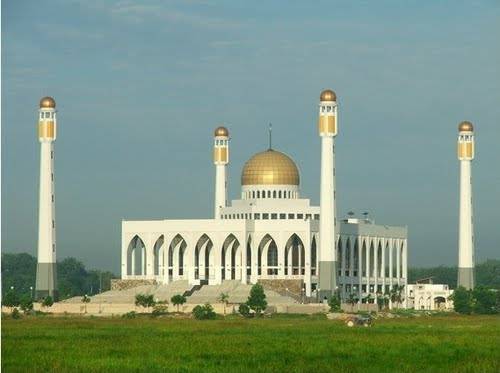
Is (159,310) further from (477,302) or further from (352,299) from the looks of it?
(477,302)

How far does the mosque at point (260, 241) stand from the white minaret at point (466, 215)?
6868 mm

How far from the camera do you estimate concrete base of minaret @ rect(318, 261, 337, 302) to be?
104062 millimetres

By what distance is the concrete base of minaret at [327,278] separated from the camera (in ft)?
341

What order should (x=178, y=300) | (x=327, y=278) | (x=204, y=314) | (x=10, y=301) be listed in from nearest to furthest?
(x=204, y=314) → (x=178, y=300) → (x=10, y=301) → (x=327, y=278)

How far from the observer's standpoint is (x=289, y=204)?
115 m

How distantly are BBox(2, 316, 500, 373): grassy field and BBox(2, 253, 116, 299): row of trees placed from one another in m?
75.0

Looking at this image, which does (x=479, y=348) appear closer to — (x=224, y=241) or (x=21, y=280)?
(x=224, y=241)

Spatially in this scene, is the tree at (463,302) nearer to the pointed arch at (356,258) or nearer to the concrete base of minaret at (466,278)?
the concrete base of minaret at (466,278)

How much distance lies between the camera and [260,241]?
370 feet

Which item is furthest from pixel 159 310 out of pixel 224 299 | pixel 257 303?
pixel 257 303

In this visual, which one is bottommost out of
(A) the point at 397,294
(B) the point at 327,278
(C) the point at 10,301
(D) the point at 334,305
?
(D) the point at 334,305

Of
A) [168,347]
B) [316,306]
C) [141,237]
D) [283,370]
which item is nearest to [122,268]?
[141,237]

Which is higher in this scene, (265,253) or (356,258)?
(265,253)

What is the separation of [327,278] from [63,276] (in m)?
62.6
